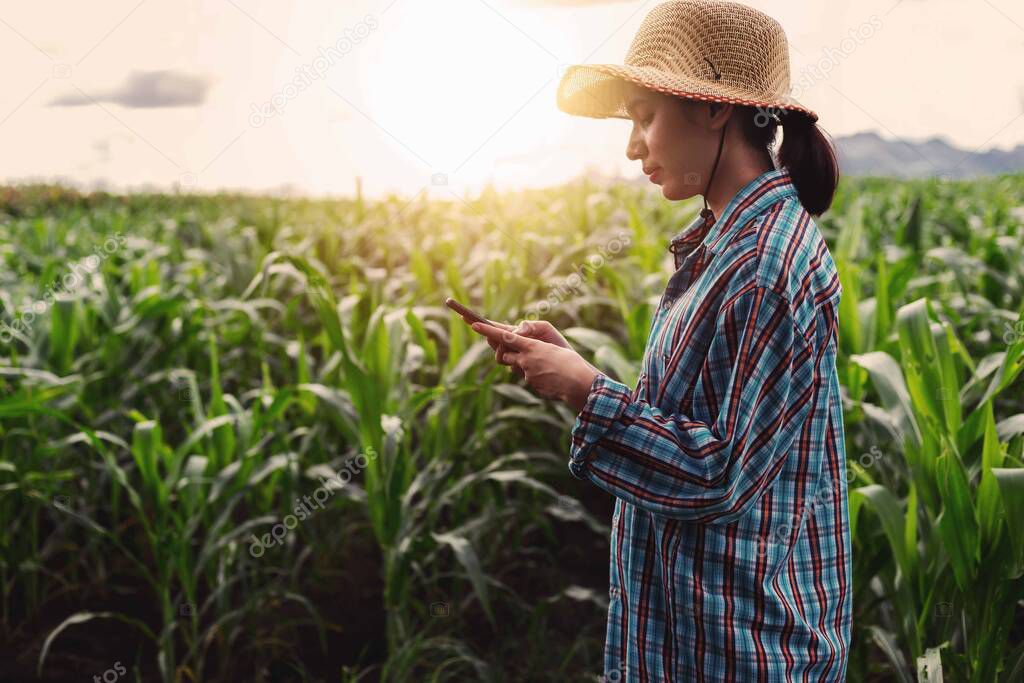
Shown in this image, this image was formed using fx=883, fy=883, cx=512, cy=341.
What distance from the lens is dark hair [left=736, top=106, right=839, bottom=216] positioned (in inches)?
43.5

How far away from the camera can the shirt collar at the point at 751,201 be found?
41.2 inches

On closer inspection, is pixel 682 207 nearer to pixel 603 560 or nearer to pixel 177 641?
pixel 603 560

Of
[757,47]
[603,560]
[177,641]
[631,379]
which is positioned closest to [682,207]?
[603,560]

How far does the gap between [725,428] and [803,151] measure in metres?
0.41

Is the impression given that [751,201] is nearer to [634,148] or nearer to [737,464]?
[634,148]

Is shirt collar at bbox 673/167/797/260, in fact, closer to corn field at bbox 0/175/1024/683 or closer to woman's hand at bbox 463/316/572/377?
woman's hand at bbox 463/316/572/377

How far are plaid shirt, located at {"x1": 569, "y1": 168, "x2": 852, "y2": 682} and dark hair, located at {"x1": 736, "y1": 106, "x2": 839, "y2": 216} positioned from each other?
2.0 inches

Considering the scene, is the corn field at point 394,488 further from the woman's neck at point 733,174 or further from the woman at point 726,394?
the woman's neck at point 733,174

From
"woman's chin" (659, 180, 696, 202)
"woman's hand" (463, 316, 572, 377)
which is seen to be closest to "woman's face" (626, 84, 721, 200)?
"woman's chin" (659, 180, 696, 202)

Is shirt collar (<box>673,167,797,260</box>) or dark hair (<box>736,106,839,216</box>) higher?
dark hair (<box>736,106,839,216</box>)

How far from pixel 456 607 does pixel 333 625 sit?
38 cm

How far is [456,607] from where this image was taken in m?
2.46

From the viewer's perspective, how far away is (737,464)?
3.05 ft

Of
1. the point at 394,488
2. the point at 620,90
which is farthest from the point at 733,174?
the point at 394,488
